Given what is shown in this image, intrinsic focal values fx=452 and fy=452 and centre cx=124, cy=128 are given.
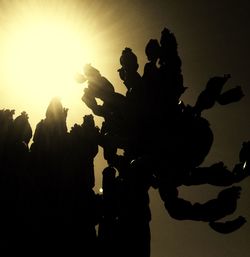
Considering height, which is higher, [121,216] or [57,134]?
[57,134]

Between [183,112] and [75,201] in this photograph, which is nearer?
[75,201]

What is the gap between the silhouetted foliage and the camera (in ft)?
16.8

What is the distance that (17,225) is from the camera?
5.07m

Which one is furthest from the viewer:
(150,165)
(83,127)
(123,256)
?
(83,127)

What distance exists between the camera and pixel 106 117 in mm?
5965

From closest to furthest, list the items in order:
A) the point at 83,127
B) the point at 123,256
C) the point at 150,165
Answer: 1. the point at 123,256
2. the point at 150,165
3. the point at 83,127

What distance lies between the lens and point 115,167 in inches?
225

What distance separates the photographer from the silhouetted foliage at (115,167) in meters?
5.11

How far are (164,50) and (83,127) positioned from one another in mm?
1496

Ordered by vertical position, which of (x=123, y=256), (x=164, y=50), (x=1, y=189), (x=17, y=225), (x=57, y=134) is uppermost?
(x=164, y=50)

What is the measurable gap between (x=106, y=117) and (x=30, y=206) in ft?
5.14

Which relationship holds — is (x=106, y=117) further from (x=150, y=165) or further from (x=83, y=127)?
(x=150, y=165)

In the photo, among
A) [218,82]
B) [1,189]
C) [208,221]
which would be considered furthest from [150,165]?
[1,189]

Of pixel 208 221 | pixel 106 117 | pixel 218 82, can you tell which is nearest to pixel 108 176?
pixel 106 117
